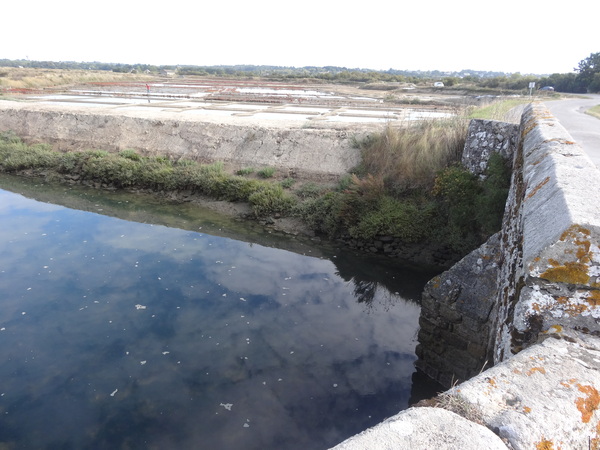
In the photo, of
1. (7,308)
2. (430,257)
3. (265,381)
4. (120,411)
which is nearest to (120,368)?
(120,411)

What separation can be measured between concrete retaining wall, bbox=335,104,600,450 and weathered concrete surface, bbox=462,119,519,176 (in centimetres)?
476

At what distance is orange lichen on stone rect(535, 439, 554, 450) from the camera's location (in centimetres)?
161

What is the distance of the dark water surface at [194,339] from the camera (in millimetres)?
5176

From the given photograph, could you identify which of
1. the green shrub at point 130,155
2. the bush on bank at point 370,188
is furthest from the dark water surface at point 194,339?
the green shrub at point 130,155

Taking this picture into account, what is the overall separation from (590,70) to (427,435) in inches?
2100

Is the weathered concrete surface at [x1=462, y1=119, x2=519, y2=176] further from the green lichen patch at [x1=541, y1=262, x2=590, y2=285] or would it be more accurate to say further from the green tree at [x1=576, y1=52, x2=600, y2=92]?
the green tree at [x1=576, y1=52, x2=600, y2=92]

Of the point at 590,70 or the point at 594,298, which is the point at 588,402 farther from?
the point at 590,70

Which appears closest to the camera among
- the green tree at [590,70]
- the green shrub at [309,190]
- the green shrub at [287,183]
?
the green shrub at [309,190]

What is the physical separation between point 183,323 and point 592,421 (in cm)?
618

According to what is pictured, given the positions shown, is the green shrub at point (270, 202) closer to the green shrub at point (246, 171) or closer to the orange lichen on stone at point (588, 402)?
the green shrub at point (246, 171)

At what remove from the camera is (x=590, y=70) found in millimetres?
42812

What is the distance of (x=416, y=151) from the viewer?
11375 millimetres

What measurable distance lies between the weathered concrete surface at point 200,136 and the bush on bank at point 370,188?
3.08 feet

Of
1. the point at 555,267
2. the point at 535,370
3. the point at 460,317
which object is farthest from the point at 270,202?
the point at 535,370
